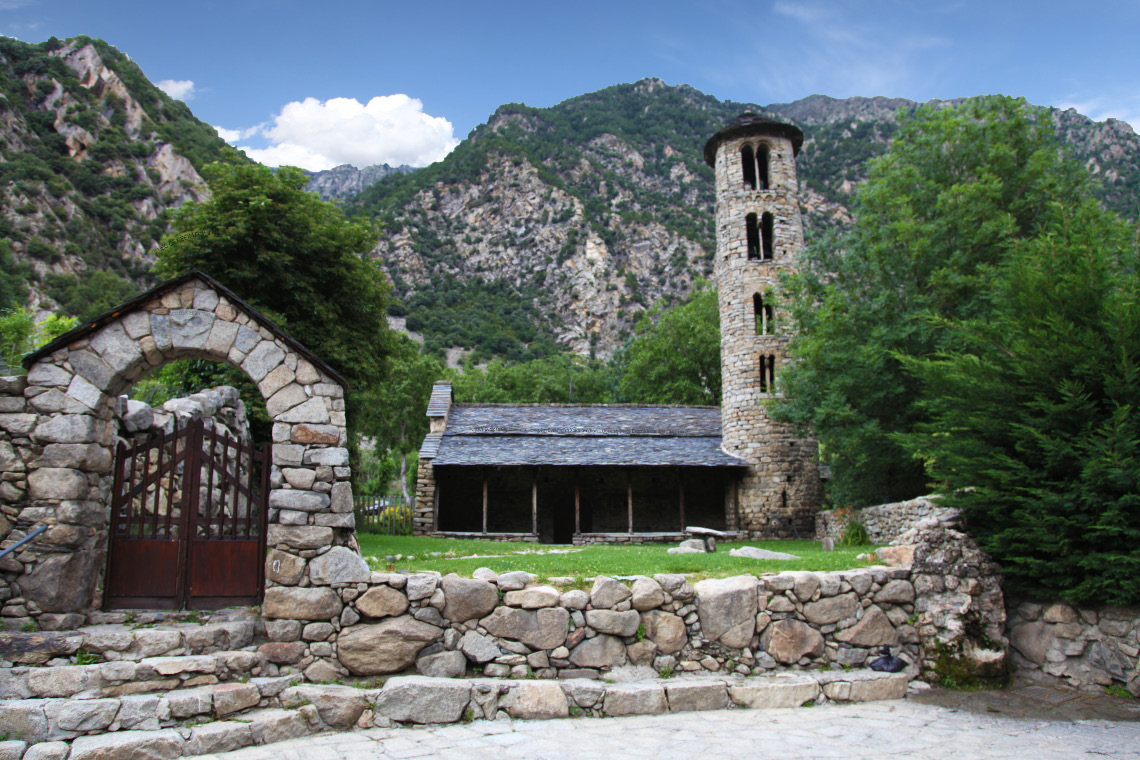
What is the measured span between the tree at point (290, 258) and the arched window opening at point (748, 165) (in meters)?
14.1

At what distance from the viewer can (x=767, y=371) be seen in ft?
70.3

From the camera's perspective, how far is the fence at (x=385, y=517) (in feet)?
60.9

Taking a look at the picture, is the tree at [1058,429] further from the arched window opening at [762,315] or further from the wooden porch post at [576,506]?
the arched window opening at [762,315]

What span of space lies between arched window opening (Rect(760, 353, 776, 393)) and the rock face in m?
17.2

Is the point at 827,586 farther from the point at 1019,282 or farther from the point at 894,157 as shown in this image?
the point at 894,157

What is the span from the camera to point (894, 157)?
17453mm

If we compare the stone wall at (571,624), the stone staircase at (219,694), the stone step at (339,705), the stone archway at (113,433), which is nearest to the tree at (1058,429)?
the stone wall at (571,624)

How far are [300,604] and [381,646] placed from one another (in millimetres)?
838

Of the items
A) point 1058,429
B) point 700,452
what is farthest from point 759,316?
point 1058,429

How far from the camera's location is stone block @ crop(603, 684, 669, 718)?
19.1ft

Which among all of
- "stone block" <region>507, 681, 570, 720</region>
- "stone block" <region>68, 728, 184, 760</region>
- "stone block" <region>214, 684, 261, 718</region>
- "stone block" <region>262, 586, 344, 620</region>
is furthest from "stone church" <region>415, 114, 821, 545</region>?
"stone block" <region>68, 728, 184, 760</region>

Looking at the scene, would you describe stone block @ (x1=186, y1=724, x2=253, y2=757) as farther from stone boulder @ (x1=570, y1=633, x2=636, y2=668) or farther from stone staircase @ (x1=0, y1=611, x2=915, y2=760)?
stone boulder @ (x1=570, y1=633, x2=636, y2=668)

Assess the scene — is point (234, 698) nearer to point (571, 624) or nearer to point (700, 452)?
point (571, 624)

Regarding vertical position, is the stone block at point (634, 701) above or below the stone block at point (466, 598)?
below
